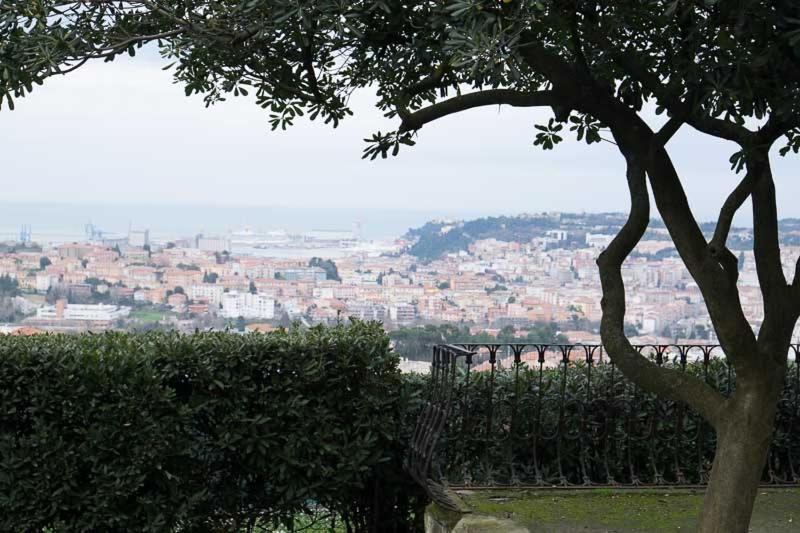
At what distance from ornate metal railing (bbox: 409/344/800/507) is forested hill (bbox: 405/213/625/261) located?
1066 cm

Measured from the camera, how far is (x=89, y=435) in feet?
18.8

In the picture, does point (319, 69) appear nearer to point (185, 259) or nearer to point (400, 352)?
point (400, 352)

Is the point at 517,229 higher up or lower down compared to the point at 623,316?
higher up

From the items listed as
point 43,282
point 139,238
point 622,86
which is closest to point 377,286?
point 139,238

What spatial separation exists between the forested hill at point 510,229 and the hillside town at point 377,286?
0.10 m

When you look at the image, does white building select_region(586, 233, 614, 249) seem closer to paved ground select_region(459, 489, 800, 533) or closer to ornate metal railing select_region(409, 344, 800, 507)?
ornate metal railing select_region(409, 344, 800, 507)

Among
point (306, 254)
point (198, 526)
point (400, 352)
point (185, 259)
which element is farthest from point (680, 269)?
point (198, 526)

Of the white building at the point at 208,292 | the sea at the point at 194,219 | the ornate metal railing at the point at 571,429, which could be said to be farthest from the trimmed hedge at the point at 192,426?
the sea at the point at 194,219

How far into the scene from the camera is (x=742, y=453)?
4457mm

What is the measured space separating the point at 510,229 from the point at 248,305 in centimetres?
603

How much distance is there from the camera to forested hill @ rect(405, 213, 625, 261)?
18.0 meters

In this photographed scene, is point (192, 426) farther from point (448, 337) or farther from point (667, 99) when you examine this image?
point (448, 337)

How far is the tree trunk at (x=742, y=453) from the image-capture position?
446 centimetres

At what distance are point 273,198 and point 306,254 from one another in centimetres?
457
